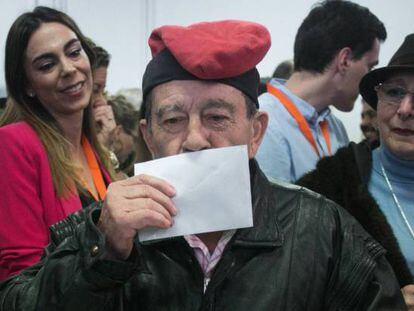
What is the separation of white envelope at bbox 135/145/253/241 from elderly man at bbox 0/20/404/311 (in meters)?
0.08

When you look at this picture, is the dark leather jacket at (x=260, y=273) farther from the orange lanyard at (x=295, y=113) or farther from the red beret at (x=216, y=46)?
the orange lanyard at (x=295, y=113)

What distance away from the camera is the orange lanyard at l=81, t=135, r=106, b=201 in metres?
2.25

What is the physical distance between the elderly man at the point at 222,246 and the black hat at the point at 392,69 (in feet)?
1.99

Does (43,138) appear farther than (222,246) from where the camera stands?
Yes

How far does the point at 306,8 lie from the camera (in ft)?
16.1

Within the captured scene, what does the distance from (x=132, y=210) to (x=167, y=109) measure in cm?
25

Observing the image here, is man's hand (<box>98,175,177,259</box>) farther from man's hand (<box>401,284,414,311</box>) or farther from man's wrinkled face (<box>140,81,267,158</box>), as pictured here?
man's hand (<box>401,284,414,311</box>)

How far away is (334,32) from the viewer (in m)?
2.71

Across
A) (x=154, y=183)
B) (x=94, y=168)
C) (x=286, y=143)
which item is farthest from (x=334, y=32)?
(x=154, y=183)

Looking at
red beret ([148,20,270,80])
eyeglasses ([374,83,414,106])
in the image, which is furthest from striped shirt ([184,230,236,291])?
eyeglasses ([374,83,414,106])

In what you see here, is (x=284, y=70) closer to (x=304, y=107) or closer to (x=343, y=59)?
(x=343, y=59)

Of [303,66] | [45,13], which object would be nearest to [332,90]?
[303,66]

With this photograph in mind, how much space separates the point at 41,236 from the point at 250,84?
0.98 meters

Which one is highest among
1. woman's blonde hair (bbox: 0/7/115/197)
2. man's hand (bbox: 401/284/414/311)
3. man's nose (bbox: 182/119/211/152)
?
man's nose (bbox: 182/119/211/152)
